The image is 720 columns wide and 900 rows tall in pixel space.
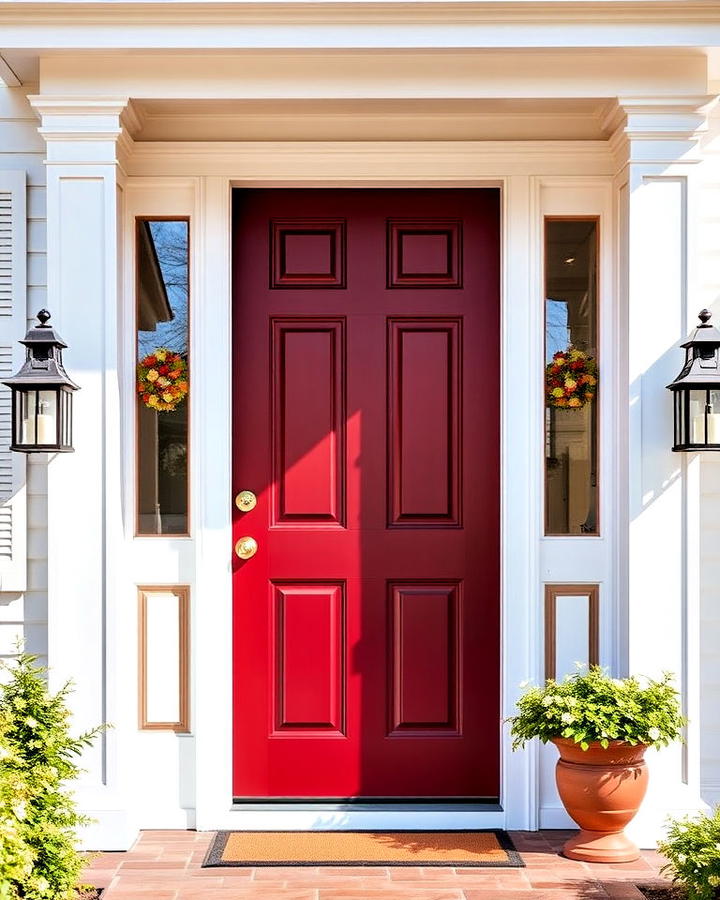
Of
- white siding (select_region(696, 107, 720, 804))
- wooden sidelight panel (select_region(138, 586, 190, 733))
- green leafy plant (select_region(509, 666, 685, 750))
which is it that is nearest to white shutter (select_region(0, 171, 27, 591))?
wooden sidelight panel (select_region(138, 586, 190, 733))

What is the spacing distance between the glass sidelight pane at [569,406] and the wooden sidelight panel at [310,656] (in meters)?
0.85

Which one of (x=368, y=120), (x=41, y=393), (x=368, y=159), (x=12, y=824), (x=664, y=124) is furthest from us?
(x=368, y=159)

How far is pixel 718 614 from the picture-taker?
3908 millimetres

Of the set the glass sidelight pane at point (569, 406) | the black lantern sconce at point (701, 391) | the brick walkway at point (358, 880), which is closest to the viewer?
the brick walkway at point (358, 880)

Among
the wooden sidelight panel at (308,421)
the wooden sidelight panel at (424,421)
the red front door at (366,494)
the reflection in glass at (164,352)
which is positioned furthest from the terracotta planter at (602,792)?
the reflection in glass at (164,352)

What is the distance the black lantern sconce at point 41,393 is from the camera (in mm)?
3477

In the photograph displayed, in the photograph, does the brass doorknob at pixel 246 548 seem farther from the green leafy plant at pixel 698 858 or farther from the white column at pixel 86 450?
the green leafy plant at pixel 698 858

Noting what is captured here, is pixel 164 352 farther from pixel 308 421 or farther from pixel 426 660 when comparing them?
pixel 426 660

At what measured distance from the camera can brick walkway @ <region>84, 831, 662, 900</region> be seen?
10.8 feet

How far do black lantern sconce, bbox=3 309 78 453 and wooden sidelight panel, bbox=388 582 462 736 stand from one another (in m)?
1.35

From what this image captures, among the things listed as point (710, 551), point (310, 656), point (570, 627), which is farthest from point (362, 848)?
point (710, 551)

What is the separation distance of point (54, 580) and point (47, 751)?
0.72 m

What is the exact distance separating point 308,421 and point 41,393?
0.97 meters

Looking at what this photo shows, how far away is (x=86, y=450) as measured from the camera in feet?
12.0
